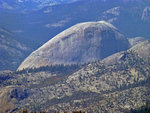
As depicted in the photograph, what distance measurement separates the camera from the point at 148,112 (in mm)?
199000

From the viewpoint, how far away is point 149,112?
197 m

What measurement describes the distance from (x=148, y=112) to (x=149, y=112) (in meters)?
2.27
